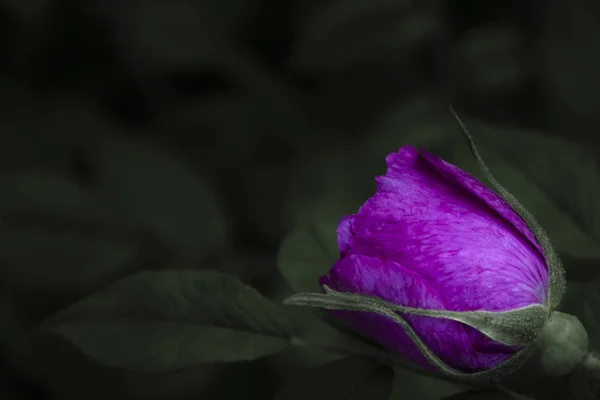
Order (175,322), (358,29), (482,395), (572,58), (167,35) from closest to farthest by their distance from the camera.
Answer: (482,395) → (175,322) → (358,29) → (572,58) → (167,35)

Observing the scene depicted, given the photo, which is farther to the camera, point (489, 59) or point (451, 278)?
point (489, 59)

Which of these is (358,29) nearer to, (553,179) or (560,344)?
A: (553,179)

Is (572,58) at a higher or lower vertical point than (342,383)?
higher

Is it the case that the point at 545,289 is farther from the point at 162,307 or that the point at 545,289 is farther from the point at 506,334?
the point at 162,307

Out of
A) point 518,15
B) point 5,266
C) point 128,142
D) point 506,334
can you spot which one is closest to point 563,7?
point 518,15

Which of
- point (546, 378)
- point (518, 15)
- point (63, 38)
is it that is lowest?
point (546, 378)

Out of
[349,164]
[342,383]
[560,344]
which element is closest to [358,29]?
[349,164]

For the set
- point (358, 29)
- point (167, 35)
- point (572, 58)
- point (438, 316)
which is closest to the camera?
point (438, 316)
